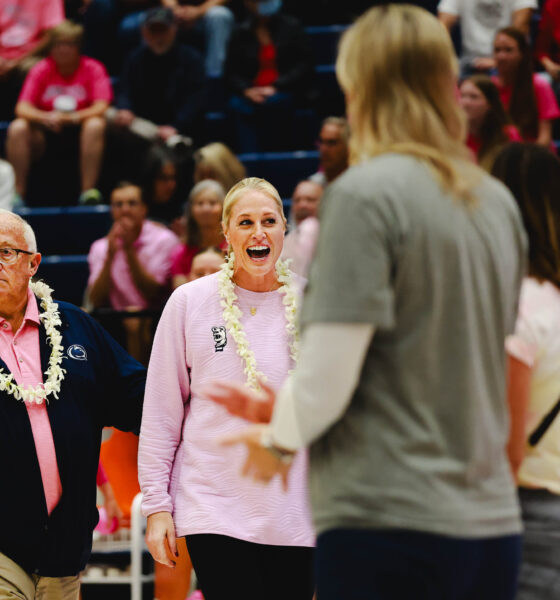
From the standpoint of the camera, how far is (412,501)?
1.80m

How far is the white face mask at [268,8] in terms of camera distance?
8.20m

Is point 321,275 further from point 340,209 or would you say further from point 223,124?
point 223,124

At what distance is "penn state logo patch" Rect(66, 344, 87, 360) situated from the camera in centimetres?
338

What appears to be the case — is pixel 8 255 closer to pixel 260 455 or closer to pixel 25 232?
pixel 25 232

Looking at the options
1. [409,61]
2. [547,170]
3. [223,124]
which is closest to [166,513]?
[547,170]

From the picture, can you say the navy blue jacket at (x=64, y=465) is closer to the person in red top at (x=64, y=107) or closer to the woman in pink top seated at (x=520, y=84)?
the woman in pink top seated at (x=520, y=84)

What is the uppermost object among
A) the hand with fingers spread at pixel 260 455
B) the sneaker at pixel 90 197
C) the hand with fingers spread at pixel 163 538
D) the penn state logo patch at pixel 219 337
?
the hand with fingers spread at pixel 260 455

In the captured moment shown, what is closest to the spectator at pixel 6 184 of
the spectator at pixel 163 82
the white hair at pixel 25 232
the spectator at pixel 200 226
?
the spectator at pixel 163 82

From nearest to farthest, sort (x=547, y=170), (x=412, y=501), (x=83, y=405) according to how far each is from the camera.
Answer: (x=412, y=501), (x=547, y=170), (x=83, y=405)

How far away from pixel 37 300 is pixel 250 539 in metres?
1.08

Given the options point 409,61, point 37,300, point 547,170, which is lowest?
point 37,300

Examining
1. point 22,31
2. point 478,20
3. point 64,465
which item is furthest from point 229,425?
point 22,31

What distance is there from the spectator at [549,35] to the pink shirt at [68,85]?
11.0ft

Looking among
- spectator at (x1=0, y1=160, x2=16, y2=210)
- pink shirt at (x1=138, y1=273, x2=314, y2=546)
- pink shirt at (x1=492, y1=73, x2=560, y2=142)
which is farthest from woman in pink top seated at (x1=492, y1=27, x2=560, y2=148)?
pink shirt at (x1=138, y1=273, x2=314, y2=546)
